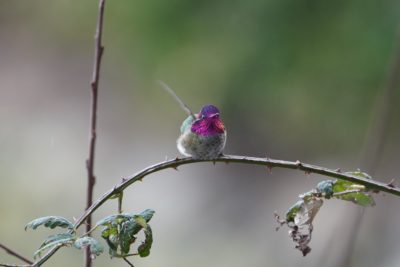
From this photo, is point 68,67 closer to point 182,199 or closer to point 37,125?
point 37,125

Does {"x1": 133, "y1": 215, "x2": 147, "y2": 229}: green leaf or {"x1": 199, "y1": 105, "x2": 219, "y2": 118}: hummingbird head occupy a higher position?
{"x1": 199, "y1": 105, "x2": 219, "y2": 118}: hummingbird head

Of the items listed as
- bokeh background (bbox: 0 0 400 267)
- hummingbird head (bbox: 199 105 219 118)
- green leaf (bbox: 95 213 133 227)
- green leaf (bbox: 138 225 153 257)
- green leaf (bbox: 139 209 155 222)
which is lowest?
green leaf (bbox: 138 225 153 257)

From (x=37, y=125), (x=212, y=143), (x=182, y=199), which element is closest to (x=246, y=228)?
(x=182, y=199)

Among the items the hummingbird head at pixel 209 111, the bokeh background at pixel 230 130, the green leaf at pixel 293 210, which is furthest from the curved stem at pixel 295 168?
the bokeh background at pixel 230 130

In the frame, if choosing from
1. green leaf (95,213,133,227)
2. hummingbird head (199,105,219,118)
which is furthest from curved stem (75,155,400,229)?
hummingbird head (199,105,219,118)

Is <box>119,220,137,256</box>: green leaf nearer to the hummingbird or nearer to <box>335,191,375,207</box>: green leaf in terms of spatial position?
<box>335,191,375,207</box>: green leaf

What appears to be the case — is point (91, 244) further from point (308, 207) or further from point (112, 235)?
point (308, 207)

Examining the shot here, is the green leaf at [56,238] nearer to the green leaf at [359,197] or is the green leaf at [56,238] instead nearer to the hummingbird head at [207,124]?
the green leaf at [359,197]
